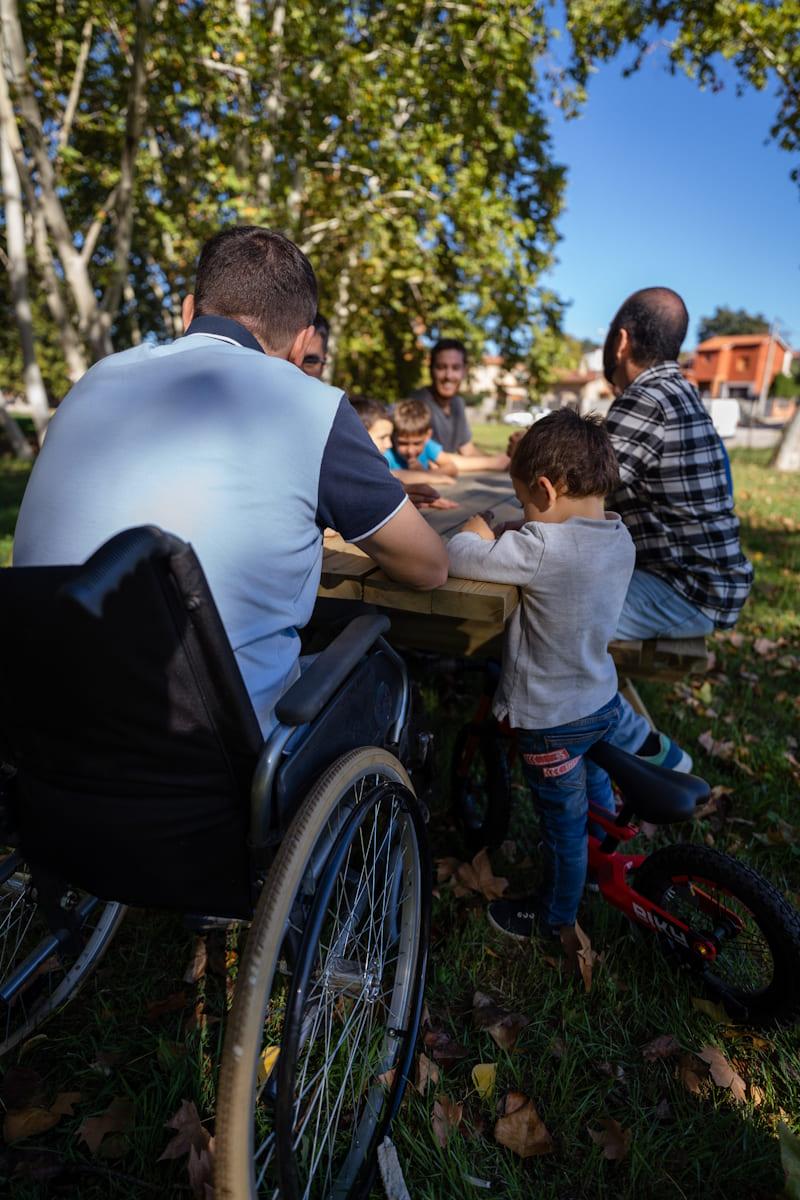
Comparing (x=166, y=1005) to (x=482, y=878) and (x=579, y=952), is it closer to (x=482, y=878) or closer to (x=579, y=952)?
(x=482, y=878)

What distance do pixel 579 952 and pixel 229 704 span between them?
4.79ft

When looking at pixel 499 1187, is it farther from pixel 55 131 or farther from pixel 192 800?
pixel 55 131

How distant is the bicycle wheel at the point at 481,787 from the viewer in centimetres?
240

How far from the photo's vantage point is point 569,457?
1.87 meters

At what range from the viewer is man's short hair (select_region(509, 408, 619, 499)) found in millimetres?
1872

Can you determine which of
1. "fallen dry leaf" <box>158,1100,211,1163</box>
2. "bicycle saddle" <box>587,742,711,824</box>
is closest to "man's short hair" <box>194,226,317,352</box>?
"bicycle saddle" <box>587,742,711,824</box>

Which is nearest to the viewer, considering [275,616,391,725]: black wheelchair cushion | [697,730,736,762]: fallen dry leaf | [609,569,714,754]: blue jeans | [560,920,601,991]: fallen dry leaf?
[275,616,391,725]: black wheelchair cushion

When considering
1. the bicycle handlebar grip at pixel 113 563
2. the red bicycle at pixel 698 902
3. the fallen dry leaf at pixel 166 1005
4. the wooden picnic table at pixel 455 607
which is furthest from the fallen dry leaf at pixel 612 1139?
the bicycle handlebar grip at pixel 113 563

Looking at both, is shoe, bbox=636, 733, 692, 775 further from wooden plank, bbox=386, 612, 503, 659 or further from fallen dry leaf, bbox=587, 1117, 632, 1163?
fallen dry leaf, bbox=587, 1117, 632, 1163

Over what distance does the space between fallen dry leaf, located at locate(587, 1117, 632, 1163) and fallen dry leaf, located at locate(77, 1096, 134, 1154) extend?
1.06 m

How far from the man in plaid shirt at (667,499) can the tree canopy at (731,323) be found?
111813 mm

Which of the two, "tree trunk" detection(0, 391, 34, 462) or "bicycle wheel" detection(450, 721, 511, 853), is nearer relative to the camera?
"bicycle wheel" detection(450, 721, 511, 853)

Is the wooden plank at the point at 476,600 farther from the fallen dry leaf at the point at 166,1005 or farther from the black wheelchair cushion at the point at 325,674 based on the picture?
the fallen dry leaf at the point at 166,1005

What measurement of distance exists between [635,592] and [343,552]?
45.9 inches
